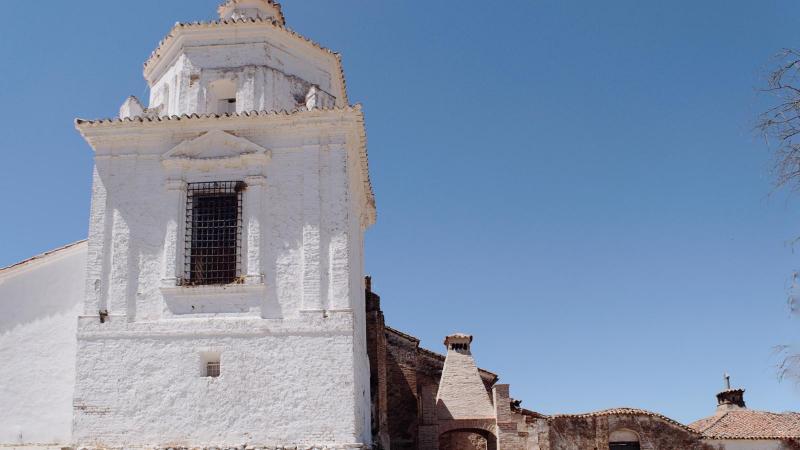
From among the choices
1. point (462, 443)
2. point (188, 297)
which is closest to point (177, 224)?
point (188, 297)

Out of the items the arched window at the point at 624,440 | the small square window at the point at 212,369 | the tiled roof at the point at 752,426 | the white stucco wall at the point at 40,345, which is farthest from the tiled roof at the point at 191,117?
the tiled roof at the point at 752,426

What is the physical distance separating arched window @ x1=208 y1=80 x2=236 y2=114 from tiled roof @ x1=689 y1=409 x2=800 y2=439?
1892 centimetres

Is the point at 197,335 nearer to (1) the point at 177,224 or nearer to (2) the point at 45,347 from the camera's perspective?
(1) the point at 177,224

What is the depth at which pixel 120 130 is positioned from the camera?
16219 mm

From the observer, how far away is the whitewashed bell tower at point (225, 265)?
47.6 feet

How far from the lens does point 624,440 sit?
25.9 meters

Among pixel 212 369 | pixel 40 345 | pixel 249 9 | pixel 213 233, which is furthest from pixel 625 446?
pixel 40 345

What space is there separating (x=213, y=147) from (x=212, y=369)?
14.4 ft

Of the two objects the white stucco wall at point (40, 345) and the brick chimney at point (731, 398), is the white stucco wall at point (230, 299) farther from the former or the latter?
the brick chimney at point (731, 398)

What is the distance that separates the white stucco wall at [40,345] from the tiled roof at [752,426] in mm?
20149

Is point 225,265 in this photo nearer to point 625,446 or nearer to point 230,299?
point 230,299

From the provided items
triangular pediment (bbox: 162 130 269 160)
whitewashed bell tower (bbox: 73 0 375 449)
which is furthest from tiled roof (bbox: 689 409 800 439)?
triangular pediment (bbox: 162 130 269 160)

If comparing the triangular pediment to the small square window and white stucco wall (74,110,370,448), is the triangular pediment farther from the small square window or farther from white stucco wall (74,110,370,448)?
the small square window

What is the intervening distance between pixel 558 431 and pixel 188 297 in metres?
14.4
